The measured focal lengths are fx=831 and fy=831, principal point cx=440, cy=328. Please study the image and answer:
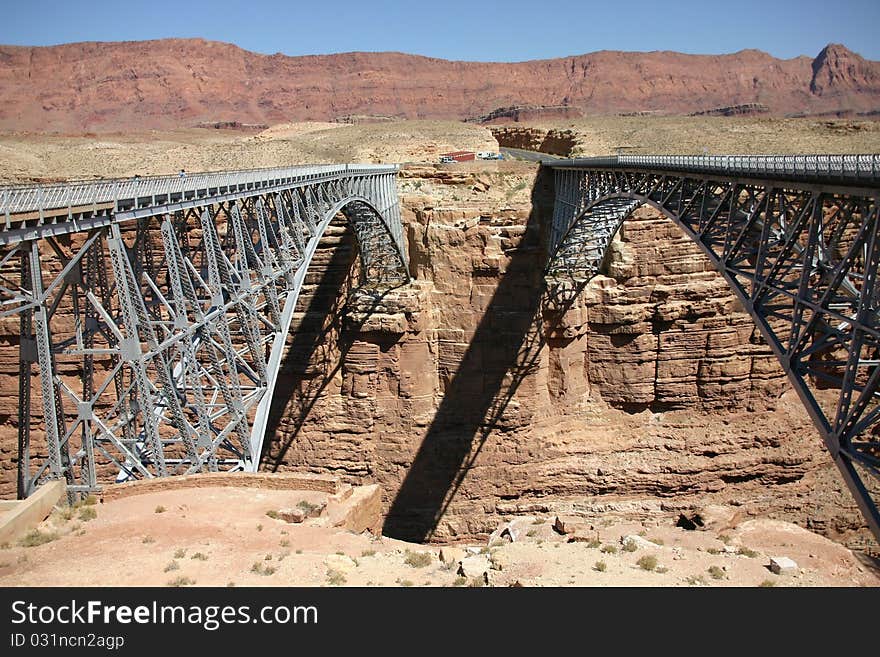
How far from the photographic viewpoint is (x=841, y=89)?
119 meters

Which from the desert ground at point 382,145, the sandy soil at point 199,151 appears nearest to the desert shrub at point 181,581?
the desert ground at point 382,145

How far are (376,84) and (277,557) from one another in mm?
108147

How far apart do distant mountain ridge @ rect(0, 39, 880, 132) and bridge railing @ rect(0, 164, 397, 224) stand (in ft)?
278

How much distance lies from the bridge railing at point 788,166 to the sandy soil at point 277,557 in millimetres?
7779

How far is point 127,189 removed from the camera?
16.0 m

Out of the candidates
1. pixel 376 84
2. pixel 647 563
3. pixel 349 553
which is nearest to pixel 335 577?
pixel 349 553

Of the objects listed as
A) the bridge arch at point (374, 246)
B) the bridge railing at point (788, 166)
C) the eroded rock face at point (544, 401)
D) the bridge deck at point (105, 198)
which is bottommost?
the eroded rock face at point (544, 401)

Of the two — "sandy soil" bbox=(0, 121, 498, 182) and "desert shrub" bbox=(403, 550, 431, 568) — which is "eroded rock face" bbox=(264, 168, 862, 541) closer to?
"sandy soil" bbox=(0, 121, 498, 182)

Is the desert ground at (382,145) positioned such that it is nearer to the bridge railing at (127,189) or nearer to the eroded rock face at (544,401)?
the eroded rock face at (544,401)

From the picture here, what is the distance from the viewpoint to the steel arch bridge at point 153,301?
13906mm

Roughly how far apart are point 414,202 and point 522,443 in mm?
11407

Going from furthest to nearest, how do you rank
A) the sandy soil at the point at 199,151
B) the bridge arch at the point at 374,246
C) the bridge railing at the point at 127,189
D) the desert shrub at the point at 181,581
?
the sandy soil at the point at 199,151 < the bridge arch at the point at 374,246 < the bridge railing at the point at 127,189 < the desert shrub at the point at 181,581

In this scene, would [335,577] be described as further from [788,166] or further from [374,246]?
[374,246]
